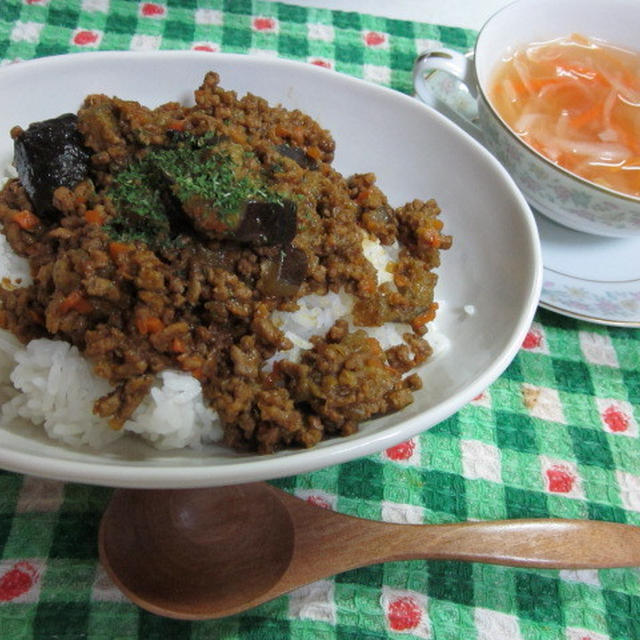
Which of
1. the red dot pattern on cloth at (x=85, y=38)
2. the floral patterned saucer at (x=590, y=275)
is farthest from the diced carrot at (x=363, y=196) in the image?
the red dot pattern on cloth at (x=85, y=38)

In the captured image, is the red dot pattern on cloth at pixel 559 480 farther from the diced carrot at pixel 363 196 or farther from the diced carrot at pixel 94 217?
the diced carrot at pixel 94 217

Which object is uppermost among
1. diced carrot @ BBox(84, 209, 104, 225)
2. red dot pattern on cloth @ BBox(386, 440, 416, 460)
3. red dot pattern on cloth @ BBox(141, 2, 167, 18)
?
diced carrot @ BBox(84, 209, 104, 225)

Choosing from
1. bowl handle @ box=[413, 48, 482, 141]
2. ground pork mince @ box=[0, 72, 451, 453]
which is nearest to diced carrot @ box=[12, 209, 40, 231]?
→ ground pork mince @ box=[0, 72, 451, 453]

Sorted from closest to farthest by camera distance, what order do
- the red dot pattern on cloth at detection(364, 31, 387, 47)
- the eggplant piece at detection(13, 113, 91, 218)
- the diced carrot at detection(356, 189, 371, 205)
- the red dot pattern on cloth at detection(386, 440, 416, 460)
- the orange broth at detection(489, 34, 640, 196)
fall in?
1. the eggplant piece at detection(13, 113, 91, 218)
2. the diced carrot at detection(356, 189, 371, 205)
3. the red dot pattern on cloth at detection(386, 440, 416, 460)
4. the orange broth at detection(489, 34, 640, 196)
5. the red dot pattern on cloth at detection(364, 31, 387, 47)

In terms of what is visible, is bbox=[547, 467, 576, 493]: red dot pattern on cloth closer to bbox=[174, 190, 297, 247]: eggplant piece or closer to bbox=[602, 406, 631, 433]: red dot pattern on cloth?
bbox=[602, 406, 631, 433]: red dot pattern on cloth

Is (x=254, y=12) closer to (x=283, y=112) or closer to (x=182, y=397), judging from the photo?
(x=283, y=112)

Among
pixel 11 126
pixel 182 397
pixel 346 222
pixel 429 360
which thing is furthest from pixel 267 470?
pixel 11 126
